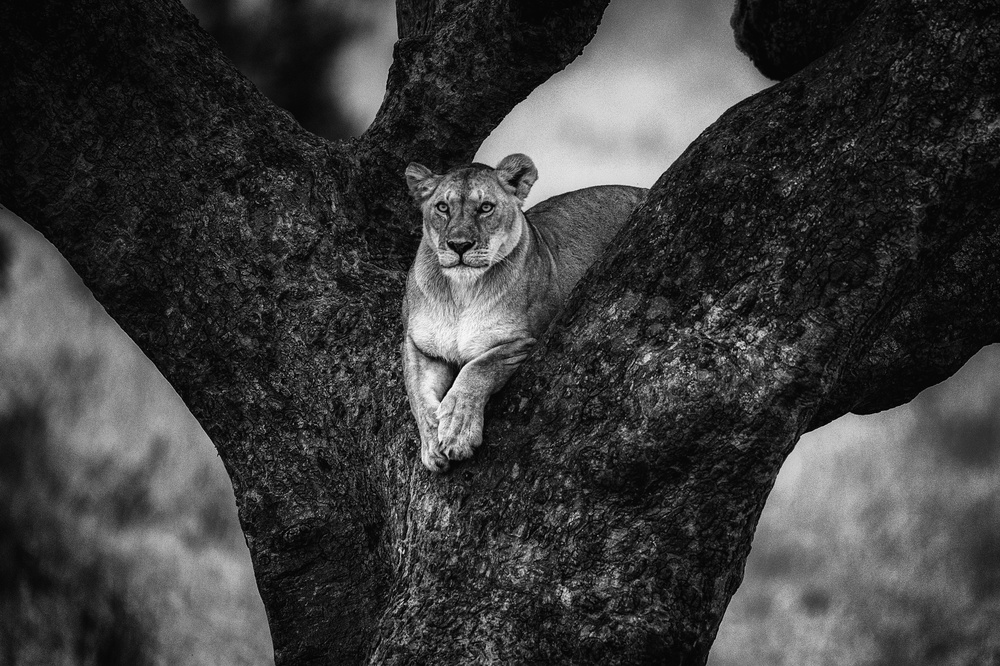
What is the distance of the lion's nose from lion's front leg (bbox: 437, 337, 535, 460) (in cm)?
59

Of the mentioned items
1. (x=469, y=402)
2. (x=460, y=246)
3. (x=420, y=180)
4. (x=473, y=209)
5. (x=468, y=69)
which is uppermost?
(x=468, y=69)

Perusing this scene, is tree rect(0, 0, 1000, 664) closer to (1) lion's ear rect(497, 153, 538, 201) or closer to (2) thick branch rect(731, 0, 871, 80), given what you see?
(2) thick branch rect(731, 0, 871, 80)

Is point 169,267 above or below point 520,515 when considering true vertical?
above

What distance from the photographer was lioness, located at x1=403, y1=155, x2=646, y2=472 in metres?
5.23

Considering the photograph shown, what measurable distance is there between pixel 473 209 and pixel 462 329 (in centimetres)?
67

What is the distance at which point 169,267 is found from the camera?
18.9 ft

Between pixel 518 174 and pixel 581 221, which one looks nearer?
pixel 518 174

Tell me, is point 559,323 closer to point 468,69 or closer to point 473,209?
point 473,209

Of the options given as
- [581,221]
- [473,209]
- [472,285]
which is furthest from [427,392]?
[581,221]

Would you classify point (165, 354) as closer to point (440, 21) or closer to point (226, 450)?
point (226, 450)

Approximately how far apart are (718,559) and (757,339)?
985 mm

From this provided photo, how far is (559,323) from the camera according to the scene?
475 centimetres

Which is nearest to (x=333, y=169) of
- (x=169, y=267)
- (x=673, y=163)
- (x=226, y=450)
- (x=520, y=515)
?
(x=169, y=267)

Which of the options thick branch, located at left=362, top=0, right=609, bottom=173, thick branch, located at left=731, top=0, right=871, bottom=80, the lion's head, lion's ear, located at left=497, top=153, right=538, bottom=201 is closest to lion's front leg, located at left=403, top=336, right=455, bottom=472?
the lion's head
